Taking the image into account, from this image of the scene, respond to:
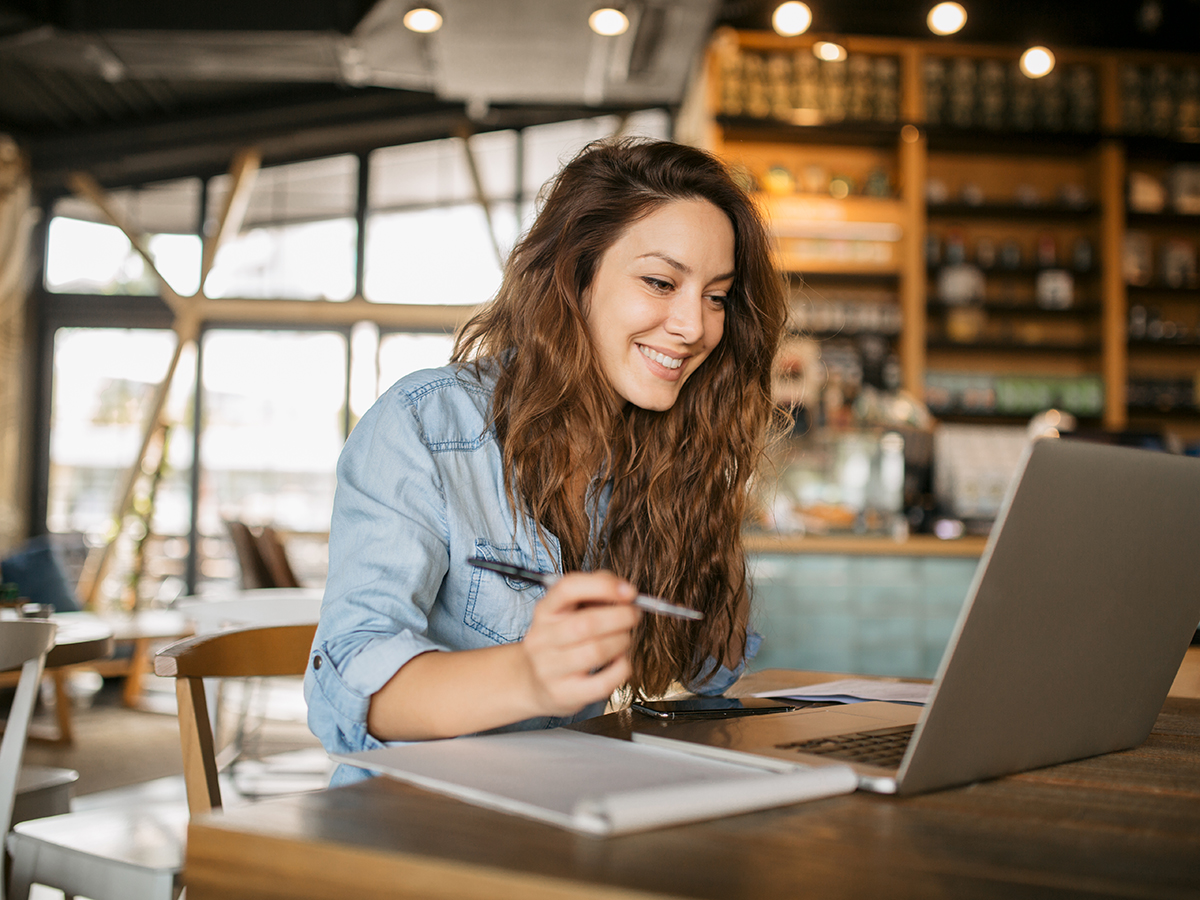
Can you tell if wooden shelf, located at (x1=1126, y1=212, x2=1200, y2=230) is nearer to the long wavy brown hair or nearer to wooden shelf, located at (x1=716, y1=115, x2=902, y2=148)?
wooden shelf, located at (x1=716, y1=115, x2=902, y2=148)

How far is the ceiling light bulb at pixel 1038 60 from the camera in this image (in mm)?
5492

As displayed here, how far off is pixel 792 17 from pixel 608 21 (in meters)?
1.09

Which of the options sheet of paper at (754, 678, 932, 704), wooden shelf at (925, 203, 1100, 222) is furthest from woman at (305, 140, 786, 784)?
wooden shelf at (925, 203, 1100, 222)

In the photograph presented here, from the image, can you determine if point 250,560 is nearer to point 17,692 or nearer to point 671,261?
point 17,692

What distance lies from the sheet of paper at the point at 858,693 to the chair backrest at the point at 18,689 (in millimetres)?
1180

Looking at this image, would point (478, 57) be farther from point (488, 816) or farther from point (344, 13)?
point (488, 816)

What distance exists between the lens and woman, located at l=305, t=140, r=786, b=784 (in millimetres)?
1006

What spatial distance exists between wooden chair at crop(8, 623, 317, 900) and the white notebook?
0.55m

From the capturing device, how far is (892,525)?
4094mm

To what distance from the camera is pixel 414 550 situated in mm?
1054

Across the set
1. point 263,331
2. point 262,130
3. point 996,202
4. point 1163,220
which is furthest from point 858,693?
point 263,331

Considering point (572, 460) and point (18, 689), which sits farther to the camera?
point (18, 689)

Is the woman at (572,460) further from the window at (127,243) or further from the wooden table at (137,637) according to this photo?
the window at (127,243)

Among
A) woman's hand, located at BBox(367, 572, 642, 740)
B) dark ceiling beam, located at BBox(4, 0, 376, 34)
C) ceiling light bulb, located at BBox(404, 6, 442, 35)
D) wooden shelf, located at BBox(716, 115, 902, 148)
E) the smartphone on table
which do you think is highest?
dark ceiling beam, located at BBox(4, 0, 376, 34)
